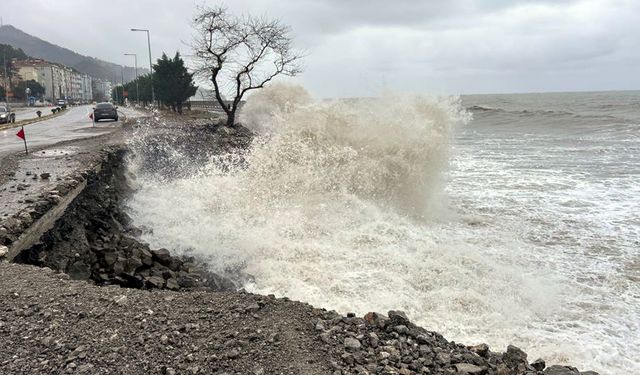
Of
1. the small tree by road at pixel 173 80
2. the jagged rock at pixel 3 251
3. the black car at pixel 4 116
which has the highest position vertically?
the small tree by road at pixel 173 80

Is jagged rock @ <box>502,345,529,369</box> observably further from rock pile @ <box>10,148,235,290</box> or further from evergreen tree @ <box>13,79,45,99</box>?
evergreen tree @ <box>13,79,45,99</box>

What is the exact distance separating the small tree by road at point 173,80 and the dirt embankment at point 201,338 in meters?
39.6

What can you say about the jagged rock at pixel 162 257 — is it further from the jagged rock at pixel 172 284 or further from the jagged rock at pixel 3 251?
the jagged rock at pixel 3 251

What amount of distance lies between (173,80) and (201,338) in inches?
1642

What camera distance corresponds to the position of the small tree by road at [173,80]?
42531 millimetres

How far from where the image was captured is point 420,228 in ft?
33.0

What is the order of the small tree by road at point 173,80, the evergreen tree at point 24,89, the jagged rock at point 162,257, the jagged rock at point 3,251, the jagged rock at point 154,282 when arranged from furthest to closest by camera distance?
the evergreen tree at point 24,89, the small tree by road at point 173,80, the jagged rock at point 162,257, the jagged rock at point 154,282, the jagged rock at point 3,251

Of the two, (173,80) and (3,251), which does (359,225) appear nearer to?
(3,251)

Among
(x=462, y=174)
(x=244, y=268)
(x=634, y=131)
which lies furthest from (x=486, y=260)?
(x=634, y=131)

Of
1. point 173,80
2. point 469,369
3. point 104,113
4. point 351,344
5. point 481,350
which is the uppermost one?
point 173,80

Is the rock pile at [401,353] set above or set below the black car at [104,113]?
below

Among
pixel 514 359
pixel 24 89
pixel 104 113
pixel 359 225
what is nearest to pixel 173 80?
pixel 104 113

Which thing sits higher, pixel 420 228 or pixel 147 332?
pixel 147 332

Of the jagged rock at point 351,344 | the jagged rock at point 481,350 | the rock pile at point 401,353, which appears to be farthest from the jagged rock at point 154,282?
the jagged rock at point 481,350
